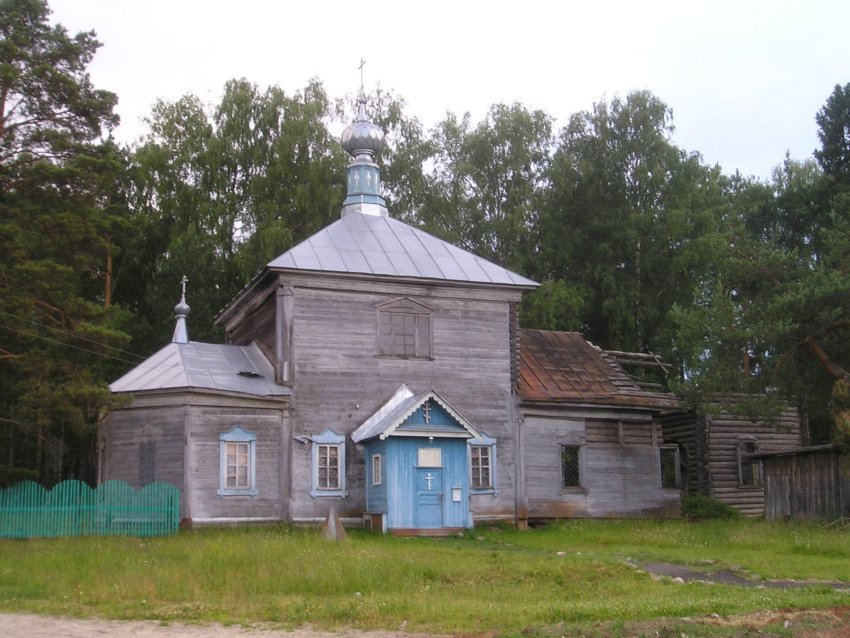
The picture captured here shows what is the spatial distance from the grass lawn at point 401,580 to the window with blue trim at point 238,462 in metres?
1.95

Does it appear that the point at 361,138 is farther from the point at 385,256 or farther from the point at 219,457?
the point at 219,457

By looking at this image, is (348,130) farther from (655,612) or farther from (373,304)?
(655,612)

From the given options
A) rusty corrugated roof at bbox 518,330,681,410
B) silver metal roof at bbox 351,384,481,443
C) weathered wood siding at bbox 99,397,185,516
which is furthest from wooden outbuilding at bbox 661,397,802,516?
weathered wood siding at bbox 99,397,185,516

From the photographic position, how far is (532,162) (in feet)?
147

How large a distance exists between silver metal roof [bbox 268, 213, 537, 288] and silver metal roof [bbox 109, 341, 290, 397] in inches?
106

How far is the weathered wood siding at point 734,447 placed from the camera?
31.9 m

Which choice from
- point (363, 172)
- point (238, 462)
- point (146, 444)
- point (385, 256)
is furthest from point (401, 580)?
point (363, 172)

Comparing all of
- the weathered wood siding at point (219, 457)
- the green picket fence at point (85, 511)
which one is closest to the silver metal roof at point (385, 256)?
the weathered wood siding at point (219, 457)

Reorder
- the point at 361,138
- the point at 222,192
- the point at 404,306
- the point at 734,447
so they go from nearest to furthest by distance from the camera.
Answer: the point at 404,306
the point at 361,138
the point at 734,447
the point at 222,192

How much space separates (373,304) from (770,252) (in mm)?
11263

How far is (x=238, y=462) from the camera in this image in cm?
2292

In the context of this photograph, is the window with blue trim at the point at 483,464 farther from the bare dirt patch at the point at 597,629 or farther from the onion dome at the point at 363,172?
the bare dirt patch at the point at 597,629

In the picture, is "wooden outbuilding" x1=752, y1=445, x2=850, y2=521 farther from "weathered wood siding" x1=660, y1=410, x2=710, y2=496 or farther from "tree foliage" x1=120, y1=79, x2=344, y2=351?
"tree foliage" x1=120, y1=79, x2=344, y2=351

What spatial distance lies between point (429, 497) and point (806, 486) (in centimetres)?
856
